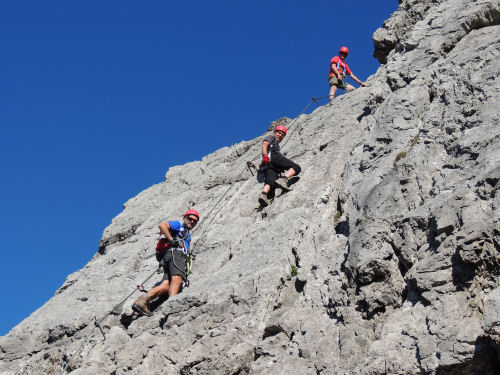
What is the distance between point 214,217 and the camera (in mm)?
14516

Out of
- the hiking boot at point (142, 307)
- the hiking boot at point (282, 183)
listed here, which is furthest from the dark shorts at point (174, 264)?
the hiking boot at point (282, 183)

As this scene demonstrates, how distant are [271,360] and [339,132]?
7.67 metres

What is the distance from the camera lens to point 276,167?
14.2 meters

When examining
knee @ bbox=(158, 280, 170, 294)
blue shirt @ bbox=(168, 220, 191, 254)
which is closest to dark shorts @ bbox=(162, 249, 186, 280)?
knee @ bbox=(158, 280, 170, 294)

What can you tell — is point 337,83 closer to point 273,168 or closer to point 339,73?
point 339,73

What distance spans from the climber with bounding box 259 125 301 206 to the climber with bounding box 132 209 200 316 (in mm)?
2103

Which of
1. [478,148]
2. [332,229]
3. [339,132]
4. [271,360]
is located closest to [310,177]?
[339,132]

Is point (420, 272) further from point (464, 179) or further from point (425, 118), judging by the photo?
point (425, 118)

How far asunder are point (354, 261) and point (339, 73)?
480 inches

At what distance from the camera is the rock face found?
24.1 ft

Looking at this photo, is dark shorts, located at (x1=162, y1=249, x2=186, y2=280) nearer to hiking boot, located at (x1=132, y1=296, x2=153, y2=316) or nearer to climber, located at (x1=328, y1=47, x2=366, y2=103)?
hiking boot, located at (x1=132, y1=296, x2=153, y2=316)

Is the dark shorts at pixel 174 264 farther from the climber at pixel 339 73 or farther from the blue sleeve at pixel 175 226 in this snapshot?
the climber at pixel 339 73

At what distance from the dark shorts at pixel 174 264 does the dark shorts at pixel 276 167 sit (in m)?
2.89

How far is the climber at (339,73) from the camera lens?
19.4 m
